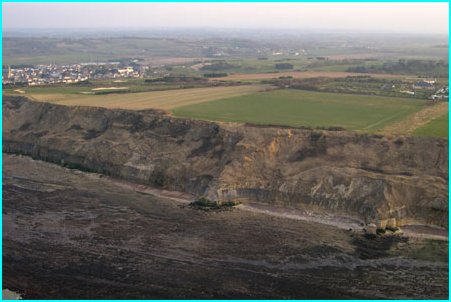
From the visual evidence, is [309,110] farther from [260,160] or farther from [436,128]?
[436,128]

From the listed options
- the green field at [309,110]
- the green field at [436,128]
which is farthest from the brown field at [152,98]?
the green field at [436,128]

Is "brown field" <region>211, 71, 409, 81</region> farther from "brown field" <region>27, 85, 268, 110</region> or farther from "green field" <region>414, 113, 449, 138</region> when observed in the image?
"green field" <region>414, 113, 449, 138</region>

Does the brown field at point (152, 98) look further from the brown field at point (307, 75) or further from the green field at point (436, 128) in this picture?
the green field at point (436, 128)

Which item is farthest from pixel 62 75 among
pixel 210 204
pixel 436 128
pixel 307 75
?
pixel 436 128

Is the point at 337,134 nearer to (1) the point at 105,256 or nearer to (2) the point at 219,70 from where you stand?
(1) the point at 105,256

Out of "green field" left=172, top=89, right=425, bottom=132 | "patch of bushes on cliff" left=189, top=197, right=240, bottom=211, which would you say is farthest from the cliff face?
"green field" left=172, top=89, right=425, bottom=132

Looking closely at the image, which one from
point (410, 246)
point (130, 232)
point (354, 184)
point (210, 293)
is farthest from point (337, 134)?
point (210, 293)

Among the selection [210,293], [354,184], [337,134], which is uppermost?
[337,134]
